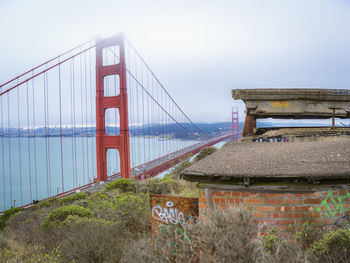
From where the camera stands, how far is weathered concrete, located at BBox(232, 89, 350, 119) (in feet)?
18.8

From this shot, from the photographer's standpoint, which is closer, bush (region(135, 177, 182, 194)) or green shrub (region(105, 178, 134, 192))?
bush (region(135, 177, 182, 194))

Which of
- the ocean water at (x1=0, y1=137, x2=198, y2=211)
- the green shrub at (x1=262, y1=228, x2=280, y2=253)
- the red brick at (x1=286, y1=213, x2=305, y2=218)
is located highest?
the red brick at (x1=286, y1=213, x2=305, y2=218)

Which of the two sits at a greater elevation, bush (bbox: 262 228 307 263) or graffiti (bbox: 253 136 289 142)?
graffiti (bbox: 253 136 289 142)

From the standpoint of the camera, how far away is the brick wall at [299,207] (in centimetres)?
335

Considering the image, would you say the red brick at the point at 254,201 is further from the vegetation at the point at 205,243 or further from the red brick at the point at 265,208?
the vegetation at the point at 205,243

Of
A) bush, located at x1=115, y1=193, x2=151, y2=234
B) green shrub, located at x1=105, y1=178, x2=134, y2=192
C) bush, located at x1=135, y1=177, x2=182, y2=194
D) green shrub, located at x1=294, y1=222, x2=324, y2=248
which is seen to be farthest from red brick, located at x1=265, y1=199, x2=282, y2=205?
green shrub, located at x1=105, y1=178, x2=134, y2=192

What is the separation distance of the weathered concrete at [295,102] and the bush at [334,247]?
9.78 ft

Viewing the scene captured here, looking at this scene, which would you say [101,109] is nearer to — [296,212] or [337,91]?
[337,91]

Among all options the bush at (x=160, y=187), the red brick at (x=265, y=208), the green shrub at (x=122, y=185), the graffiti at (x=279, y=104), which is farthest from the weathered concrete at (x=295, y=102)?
the green shrub at (x=122, y=185)

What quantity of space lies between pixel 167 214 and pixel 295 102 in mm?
3348

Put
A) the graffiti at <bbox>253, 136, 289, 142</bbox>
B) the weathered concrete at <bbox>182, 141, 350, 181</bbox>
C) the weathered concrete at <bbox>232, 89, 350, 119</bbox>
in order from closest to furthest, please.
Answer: the weathered concrete at <bbox>182, 141, 350, 181</bbox> < the graffiti at <bbox>253, 136, 289, 142</bbox> < the weathered concrete at <bbox>232, 89, 350, 119</bbox>

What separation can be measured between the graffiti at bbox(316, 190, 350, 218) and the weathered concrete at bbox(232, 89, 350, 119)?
2.60 m

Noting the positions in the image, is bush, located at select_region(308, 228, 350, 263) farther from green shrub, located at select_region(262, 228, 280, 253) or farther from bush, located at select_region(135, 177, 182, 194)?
bush, located at select_region(135, 177, 182, 194)

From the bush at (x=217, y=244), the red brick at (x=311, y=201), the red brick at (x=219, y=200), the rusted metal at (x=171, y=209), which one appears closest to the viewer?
the bush at (x=217, y=244)
